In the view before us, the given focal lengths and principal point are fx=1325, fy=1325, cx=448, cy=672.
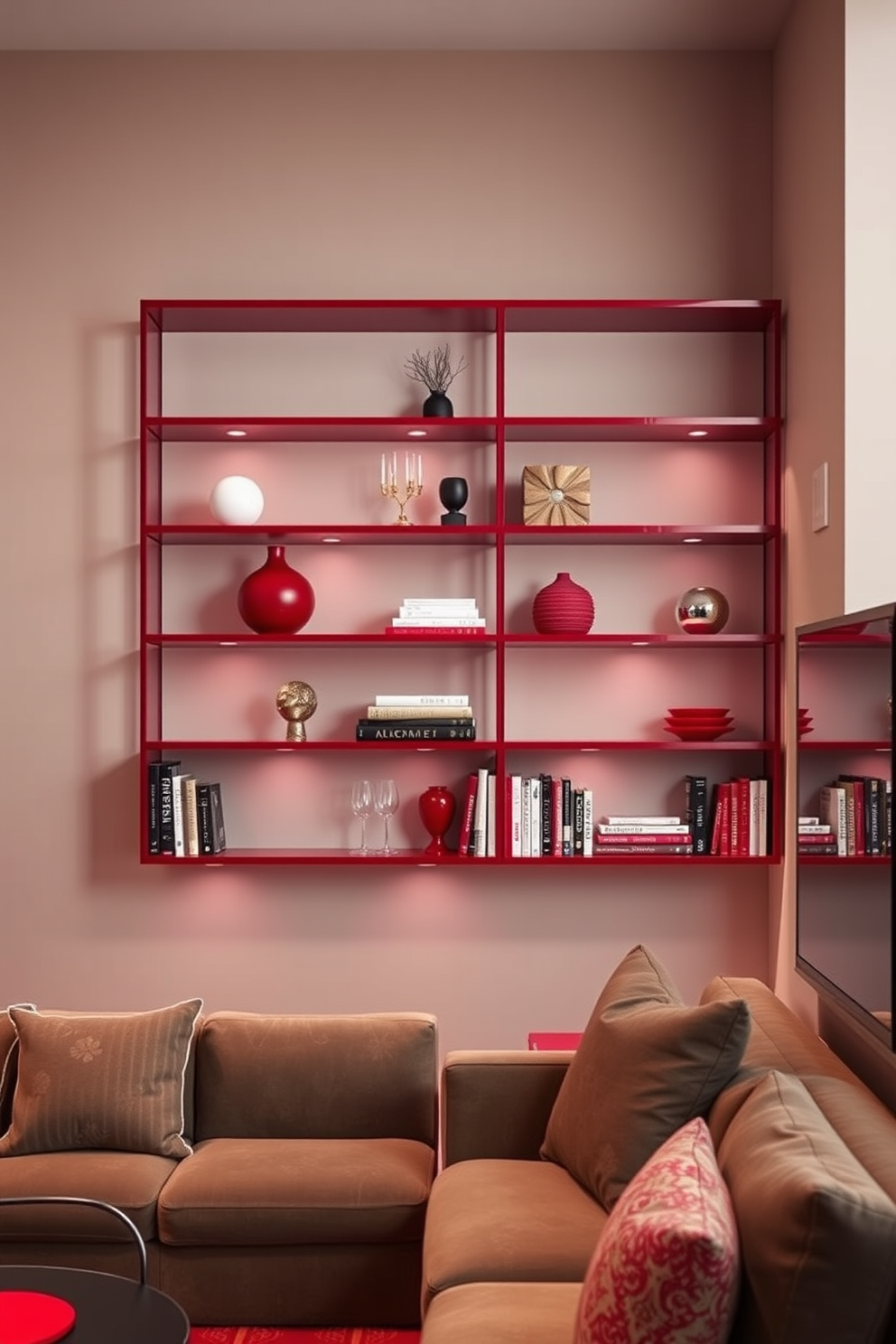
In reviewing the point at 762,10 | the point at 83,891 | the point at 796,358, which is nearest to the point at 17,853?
the point at 83,891

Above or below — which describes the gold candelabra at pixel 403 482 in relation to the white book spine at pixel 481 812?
above

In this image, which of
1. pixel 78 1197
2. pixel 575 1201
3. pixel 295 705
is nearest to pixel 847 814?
pixel 575 1201

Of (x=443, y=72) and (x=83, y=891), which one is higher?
(x=443, y=72)

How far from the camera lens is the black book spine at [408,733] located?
13.2 feet

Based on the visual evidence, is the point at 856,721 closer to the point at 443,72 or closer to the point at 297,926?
the point at 297,926

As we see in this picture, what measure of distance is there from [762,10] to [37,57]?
2.30 meters

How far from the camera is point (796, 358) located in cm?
394

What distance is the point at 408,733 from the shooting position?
403cm

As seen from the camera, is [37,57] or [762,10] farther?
[37,57]

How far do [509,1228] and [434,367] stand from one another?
270 centimetres

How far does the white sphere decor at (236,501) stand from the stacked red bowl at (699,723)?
145 centimetres

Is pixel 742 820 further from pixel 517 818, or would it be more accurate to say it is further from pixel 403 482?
pixel 403 482

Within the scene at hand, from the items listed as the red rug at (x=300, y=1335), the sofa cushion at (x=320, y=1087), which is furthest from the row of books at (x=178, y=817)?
the red rug at (x=300, y=1335)

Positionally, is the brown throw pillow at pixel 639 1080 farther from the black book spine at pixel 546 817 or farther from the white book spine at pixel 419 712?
the white book spine at pixel 419 712
